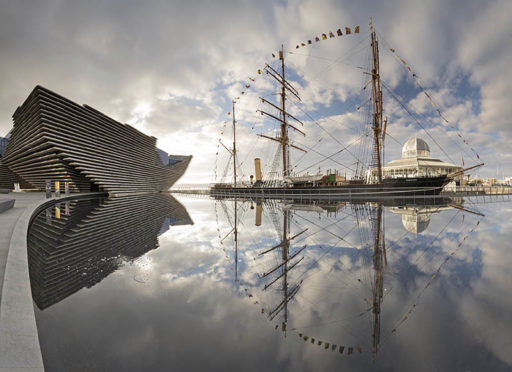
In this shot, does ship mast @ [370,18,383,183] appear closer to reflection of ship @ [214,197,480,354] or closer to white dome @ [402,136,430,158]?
reflection of ship @ [214,197,480,354]

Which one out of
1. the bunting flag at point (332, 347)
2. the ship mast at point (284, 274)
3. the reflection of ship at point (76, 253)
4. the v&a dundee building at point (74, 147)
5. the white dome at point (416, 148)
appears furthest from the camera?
the white dome at point (416, 148)

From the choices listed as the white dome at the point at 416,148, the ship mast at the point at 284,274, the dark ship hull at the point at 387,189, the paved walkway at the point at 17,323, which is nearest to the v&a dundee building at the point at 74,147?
the dark ship hull at the point at 387,189

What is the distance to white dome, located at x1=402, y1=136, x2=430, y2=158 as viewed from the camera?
58384 millimetres

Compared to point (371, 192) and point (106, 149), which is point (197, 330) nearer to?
point (371, 192)

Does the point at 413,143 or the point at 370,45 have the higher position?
the point at 370,45

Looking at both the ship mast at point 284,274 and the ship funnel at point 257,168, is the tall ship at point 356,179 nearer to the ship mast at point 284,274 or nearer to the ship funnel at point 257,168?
the ship funnel at point 257,168

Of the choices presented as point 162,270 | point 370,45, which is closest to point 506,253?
point 162,270

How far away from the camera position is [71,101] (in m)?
29.7

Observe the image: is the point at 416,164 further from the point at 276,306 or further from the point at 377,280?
the point at 276,306

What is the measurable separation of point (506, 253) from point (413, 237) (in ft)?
5.70

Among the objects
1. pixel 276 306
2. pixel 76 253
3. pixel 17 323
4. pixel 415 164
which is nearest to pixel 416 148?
pixel 415 164

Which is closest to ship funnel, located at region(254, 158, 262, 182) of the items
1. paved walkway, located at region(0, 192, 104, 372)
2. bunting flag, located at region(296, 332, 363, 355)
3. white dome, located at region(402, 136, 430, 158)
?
paved walkway, located at region(0, 192, 104, 372)

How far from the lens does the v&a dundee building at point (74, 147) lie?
2872 centimetres

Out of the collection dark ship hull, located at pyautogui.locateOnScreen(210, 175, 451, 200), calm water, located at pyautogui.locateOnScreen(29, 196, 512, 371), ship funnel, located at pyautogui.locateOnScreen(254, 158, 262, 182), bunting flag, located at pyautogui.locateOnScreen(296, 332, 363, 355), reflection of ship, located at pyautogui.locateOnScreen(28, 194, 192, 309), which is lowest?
bunting flag, located at pyautogui.locateOnScreen(296, 332, 363, 355)
